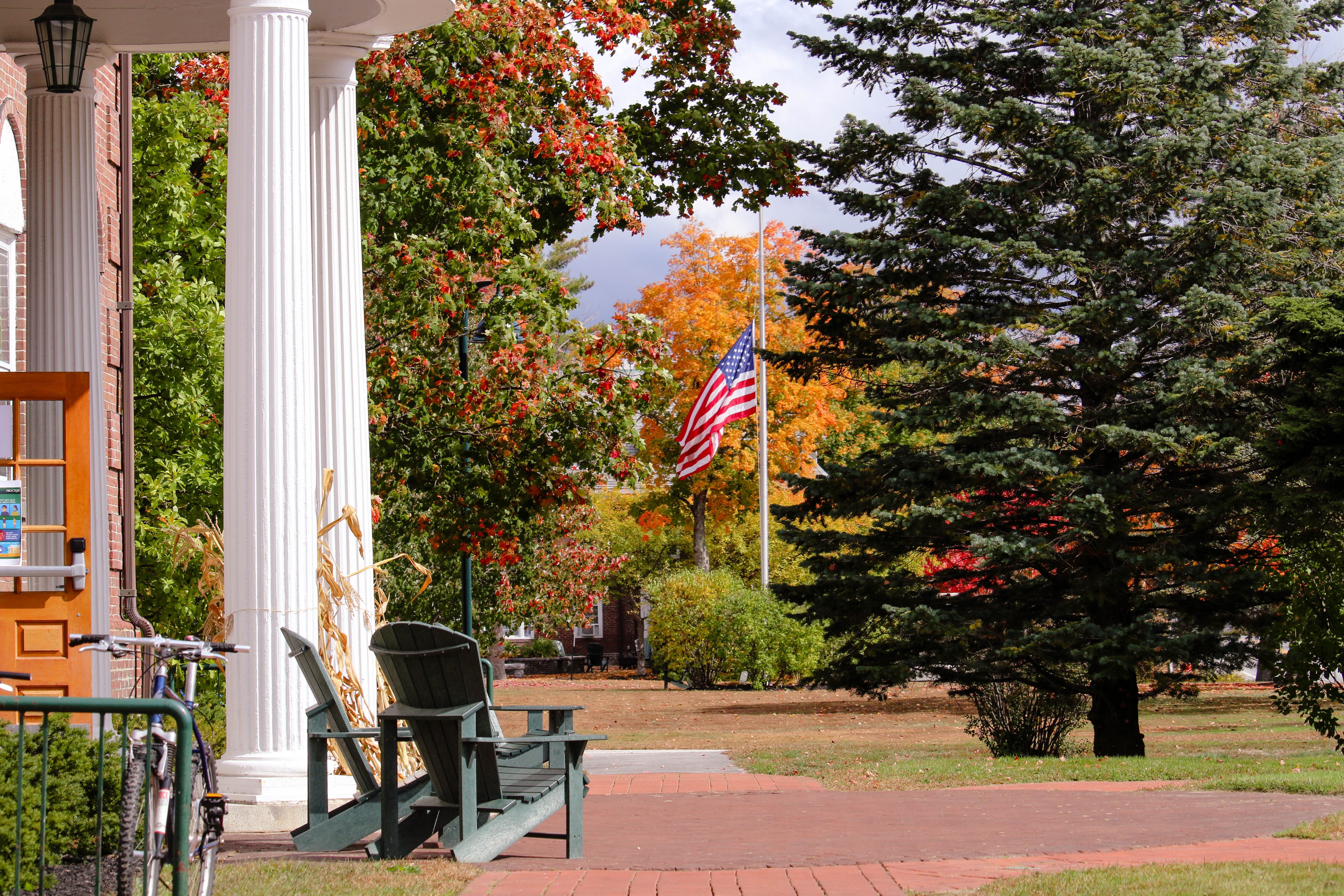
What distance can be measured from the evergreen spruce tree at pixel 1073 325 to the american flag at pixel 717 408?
157 inches

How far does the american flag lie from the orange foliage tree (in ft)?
37.9

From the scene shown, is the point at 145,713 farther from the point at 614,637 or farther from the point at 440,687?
the point at 614,637

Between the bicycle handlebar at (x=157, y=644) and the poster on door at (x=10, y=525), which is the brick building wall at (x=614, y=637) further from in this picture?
the bicycle handlebar at (x=157, y=644)

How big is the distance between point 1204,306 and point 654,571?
28160 millimetres

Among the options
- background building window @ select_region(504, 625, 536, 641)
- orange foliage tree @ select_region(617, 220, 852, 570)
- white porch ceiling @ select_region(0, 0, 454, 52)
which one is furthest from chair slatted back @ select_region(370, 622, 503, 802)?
background building window @ select_region(504, 625, 536, 641)

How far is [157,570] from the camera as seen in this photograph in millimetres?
14570

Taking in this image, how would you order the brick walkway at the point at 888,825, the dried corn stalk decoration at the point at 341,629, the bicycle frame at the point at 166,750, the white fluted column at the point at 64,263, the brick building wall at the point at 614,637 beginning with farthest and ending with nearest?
the brick building wall at the point at 614,637 < the white fluted column at the point at 64,263 < the dried corn stalk decoration at the point at 341,629 < the brick walkway at the point at 888,825 < the bicycle frame at the point at 166,750

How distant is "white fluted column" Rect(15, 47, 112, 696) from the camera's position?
9172 millimetres

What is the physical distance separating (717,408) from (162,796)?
17851 millimetres

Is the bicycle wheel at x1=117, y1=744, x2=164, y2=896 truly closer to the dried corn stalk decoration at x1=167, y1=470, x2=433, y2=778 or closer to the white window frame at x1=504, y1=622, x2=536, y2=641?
the dried corn stalk decoration at x1=167, y1=470, x2=433, y2=778

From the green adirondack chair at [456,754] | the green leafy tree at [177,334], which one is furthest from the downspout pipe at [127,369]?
the green adirondack chair at [456,754]

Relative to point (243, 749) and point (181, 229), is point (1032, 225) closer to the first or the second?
point (181, 229)

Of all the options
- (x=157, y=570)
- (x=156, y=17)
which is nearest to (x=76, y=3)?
(x=156, y=17)

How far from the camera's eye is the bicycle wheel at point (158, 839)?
4.64 meters
